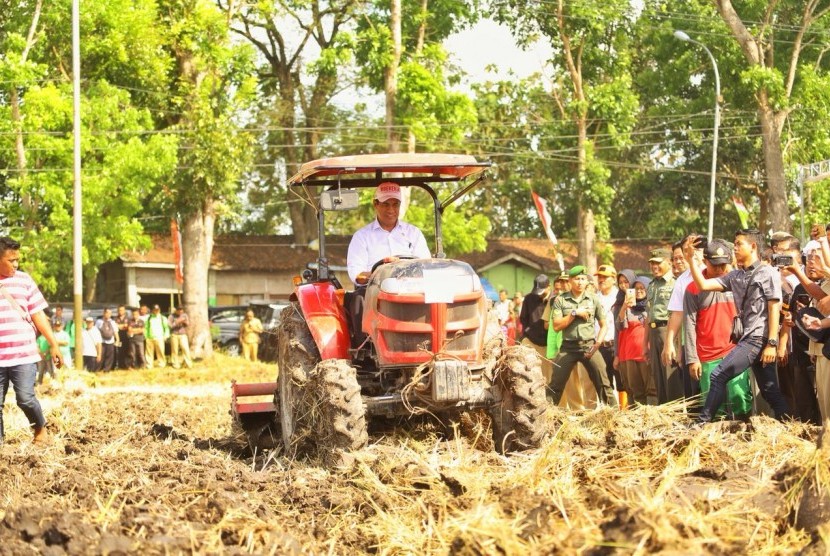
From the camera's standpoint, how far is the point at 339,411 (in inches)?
345

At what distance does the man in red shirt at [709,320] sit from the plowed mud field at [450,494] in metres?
0.83

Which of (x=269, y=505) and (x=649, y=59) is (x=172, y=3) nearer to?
(x=649, y=59)

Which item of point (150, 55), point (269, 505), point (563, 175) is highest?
point (150, 55)

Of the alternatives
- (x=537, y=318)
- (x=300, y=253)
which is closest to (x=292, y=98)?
(x=300, y=253)

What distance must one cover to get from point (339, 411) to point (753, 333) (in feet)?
12.2

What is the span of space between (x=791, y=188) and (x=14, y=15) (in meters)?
25.7

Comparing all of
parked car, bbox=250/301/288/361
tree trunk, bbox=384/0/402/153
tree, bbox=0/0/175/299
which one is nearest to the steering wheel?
tree, bbox=0/0/175/299

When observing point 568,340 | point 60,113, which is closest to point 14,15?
point 60,113

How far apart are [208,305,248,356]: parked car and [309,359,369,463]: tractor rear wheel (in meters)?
27.7

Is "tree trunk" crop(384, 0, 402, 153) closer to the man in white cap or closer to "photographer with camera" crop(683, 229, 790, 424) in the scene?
"photographer with camera" crop(683, 229, 790, 424)

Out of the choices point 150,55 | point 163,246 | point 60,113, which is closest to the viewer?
point 60,113

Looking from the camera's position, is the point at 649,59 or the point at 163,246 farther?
the point at 163,246

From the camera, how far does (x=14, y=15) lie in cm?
3138

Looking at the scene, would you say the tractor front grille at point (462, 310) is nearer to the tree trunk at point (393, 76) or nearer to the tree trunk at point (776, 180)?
the tree trunk at point (393, 76)
